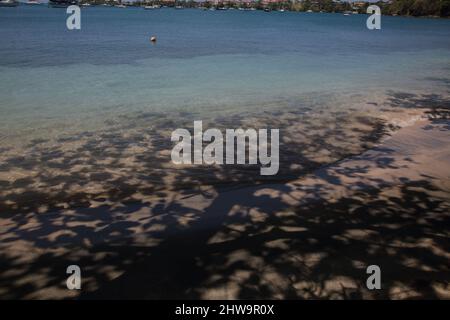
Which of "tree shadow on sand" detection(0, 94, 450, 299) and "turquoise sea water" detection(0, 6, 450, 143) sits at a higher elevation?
"turquoise sea water" detection(0, 6, 450, 143)

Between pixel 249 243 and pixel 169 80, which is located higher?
pixel 169 80

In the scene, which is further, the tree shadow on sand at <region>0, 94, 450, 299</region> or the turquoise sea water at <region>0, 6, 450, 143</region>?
the turquoise sea water at <region>0, 6, 450, 143</region>

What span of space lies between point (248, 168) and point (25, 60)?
34.5 meters

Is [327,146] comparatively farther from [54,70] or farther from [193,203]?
[54,70]

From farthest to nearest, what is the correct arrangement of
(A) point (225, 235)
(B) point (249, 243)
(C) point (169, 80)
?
(C) point (169, 80), (A) point (225, 235), (B) point (249, 243)

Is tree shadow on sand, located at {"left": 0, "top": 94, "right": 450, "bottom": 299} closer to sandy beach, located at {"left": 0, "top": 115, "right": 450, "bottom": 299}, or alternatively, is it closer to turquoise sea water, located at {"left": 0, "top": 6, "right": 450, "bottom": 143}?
sandy beach, located at {"left": 0, "top": 115, "right": 450, "bottom": 299}

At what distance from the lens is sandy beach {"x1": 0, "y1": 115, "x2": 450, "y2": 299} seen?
6562mm

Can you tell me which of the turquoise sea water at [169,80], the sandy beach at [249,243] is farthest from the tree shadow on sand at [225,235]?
the turquoise sea water at [169,80]

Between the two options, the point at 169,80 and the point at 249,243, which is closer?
the point at 249,243

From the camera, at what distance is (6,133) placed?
16.3m

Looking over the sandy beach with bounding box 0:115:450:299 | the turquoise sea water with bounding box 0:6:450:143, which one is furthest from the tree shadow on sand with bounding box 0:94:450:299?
the turquoise sea water with bounding box 0:6:450:143

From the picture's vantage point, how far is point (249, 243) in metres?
7.90

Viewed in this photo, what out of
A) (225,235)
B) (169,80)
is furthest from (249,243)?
(169,80)

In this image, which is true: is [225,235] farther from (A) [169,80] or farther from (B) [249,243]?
(A) [169,80]
